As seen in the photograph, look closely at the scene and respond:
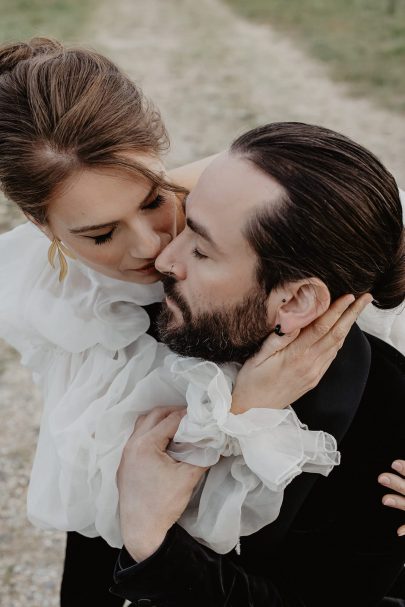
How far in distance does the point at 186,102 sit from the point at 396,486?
931 cm

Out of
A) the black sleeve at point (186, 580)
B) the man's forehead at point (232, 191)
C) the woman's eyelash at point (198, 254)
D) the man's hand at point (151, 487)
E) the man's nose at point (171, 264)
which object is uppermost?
the man's forehead at point (232, 191)

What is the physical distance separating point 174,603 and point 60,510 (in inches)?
21.1

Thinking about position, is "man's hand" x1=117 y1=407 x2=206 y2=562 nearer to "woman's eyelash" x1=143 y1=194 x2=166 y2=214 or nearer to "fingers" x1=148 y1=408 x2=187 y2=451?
"fingers" x1=148 y1=408 x2=187 y2=451

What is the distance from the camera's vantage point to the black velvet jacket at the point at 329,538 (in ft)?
7.30

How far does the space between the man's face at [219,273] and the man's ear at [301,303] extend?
0.05m

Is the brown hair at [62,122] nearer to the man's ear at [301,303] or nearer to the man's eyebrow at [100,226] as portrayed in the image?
the man's eyebrow at [100,226]

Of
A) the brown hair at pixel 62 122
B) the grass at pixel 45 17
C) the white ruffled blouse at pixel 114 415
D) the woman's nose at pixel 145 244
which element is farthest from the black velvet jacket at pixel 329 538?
the grass at pixel 45 17

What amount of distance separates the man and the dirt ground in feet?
5.96

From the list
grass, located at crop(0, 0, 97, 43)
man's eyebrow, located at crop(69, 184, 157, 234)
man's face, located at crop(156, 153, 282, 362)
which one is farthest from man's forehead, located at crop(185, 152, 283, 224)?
grass, located at crop(0, 0, 97, 43)

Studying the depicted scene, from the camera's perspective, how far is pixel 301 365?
221 centimetres

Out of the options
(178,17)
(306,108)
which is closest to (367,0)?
(178,17)

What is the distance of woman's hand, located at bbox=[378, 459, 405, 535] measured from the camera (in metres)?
2.22

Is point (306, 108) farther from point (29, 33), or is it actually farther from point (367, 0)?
point (367, 0)

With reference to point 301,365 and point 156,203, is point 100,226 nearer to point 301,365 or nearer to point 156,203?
point 156,203
